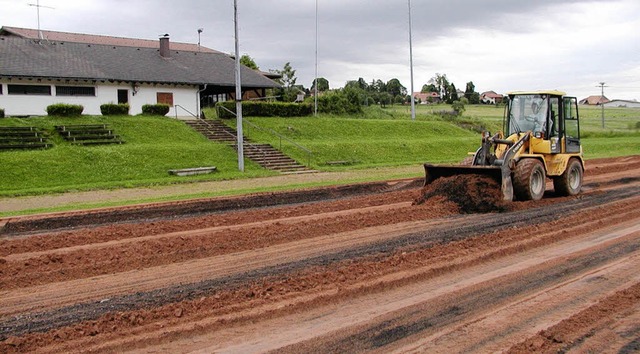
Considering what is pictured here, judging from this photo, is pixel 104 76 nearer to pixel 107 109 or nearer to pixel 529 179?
pixel 107 109

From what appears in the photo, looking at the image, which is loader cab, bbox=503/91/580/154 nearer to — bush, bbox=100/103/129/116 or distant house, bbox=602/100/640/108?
bush, bbox=100/103/129/116

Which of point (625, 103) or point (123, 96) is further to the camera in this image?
point (625, 103)

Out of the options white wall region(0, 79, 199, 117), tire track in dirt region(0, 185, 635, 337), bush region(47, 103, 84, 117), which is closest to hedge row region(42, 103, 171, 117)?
bush region(47, 103, 84, 117)

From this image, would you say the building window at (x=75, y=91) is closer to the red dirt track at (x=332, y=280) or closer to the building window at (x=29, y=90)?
the building window at (x=29, y=90)

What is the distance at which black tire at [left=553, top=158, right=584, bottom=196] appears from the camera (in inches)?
669

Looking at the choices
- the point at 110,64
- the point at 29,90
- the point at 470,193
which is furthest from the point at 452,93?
the point at 470,193

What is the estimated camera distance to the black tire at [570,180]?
55.8 ft

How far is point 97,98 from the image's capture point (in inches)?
1396

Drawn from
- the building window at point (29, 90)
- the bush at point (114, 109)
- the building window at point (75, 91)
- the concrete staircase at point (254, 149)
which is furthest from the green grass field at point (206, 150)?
the building window at point (75, 91)

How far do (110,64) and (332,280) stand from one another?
33.1 meters

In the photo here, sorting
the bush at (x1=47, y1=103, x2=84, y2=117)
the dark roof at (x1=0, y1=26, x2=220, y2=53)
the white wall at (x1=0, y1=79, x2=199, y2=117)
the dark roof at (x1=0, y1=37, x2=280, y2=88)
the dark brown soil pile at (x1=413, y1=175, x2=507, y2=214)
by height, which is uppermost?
the dark roof at (x1=0, y1=26, x2=220, y2=53)

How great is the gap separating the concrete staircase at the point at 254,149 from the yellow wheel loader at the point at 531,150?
12683 millimetres

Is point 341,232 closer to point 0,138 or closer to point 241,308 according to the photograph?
point 241,308

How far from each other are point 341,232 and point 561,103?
26.4ft
